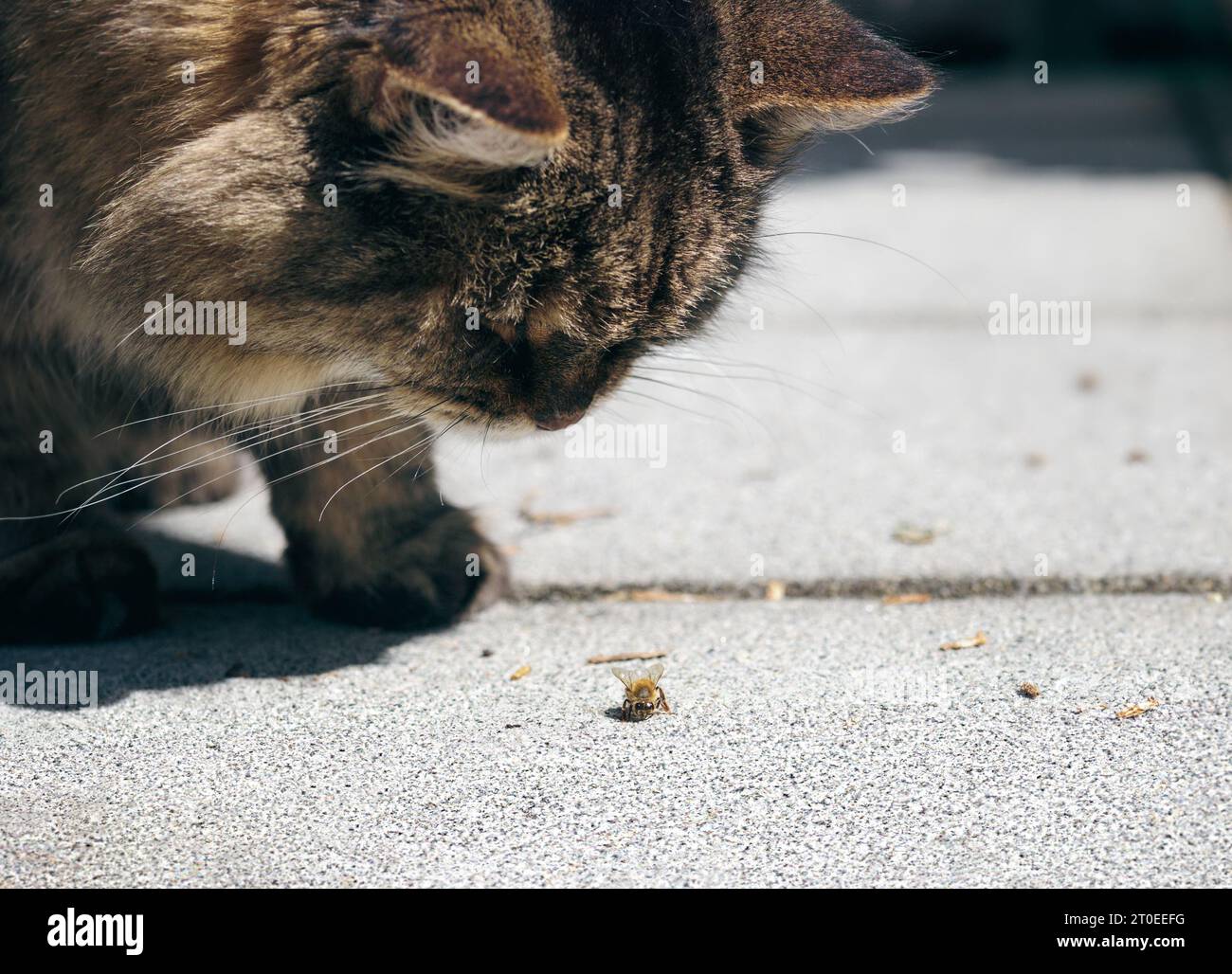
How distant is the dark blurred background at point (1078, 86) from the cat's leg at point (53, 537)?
4021 mm

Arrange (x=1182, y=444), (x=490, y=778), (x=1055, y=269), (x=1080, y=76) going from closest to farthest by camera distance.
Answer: (x=490, y=778) → (x=1182, y=444) → (x=1055, y=269) → (x=1080, y=76)

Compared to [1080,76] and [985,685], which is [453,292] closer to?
[985,685]

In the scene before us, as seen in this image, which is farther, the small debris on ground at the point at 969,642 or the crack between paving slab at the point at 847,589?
the crack between paving slab at the point at 847,589

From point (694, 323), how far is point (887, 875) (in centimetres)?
97

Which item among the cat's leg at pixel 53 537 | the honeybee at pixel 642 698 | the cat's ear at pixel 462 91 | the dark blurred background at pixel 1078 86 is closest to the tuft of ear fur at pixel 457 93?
the cat's ear at pixel 462 91

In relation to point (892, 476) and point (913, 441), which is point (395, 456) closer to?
point (892, 476)

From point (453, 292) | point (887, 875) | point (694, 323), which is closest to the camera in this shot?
point (887, 875)

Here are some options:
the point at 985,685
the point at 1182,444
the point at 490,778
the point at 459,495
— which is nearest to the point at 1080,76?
the point at 1182,444

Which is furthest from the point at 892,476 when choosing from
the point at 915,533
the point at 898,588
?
the point at 898,588

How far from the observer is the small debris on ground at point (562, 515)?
2770mm

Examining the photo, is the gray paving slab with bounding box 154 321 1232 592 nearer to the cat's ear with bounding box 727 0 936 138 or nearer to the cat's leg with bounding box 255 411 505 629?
the cat's leg with bounding box 255 411 505 629

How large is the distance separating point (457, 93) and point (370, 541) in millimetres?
994

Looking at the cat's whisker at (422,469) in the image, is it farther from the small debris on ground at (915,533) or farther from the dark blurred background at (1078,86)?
the dark blurred background at (1078,86)

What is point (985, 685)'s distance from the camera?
6.40 feet
